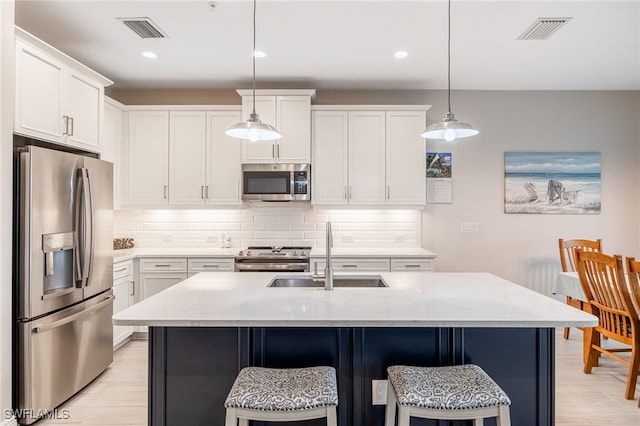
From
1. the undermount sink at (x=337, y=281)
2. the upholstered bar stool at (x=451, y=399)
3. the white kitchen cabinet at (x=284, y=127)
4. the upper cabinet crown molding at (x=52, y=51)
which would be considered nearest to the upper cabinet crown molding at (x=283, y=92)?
the white kitchen cabinet at (x=284, y=127)

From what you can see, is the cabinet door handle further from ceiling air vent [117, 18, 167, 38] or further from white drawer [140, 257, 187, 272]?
white drawer [140, 257, 187, 272]

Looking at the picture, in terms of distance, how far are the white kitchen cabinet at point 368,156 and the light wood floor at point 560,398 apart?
6.76ft

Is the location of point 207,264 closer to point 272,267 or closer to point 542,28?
point 272,267

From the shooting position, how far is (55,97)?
8.65 ft

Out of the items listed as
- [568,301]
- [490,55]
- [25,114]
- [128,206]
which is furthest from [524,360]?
[128,206]

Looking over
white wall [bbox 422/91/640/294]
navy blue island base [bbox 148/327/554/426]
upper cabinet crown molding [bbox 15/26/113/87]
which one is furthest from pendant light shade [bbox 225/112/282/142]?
white wall [bbox 422/91/640/294]

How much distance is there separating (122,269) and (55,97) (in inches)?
65.3

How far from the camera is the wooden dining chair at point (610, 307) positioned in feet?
8.58

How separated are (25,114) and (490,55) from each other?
3.63 m

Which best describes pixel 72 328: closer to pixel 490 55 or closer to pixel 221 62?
pixel 221 62

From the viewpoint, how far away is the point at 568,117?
14.4 feet

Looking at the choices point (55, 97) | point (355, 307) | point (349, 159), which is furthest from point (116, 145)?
point (355, 307)

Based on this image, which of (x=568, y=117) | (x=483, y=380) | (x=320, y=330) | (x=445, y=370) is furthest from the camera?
(x=568, y=117)

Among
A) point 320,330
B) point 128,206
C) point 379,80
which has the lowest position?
point 320,330
